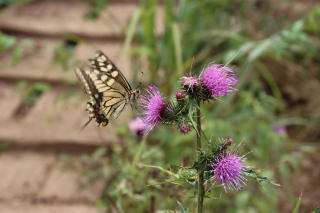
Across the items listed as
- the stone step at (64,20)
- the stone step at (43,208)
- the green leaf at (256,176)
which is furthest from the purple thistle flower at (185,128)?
the stone step at (64,20)

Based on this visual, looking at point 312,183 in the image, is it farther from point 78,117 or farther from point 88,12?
point 88,12

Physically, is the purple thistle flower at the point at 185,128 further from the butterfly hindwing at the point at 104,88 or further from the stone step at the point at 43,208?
the stone step at the point at 43,208

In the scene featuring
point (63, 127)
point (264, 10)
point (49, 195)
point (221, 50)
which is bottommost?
point (49, 195)

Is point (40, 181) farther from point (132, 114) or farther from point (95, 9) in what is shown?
point (95, 9)

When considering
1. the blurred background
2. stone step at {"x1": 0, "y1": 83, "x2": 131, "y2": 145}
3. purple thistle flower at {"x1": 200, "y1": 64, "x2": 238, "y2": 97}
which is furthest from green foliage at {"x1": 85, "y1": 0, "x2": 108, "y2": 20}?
purple thistle flower at {"x1": 200, "y1": 64, "x2": 238, "y2": 97}

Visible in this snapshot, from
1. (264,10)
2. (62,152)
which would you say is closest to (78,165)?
(62,152)

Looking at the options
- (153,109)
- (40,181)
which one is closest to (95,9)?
(40,181)

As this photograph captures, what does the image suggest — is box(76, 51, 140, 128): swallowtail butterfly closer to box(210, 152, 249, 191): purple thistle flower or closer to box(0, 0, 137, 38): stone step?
box(210, 152, 249, 191): purple thistle flower
